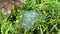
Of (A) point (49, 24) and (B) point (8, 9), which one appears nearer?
(B) point (8, 9)

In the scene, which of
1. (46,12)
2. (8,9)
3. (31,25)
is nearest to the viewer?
(8,9)

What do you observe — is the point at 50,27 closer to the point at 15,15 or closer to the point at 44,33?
the point at 44,33

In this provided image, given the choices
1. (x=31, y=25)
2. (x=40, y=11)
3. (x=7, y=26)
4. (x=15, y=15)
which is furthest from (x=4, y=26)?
(x=40, y=11)

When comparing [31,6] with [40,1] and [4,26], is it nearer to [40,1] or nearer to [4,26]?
[40,1]

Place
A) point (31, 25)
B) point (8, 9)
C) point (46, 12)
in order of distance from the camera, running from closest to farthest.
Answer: point (8, 9)
point (31, 25)
point (46, 12)

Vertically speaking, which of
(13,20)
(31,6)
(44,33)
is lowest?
(44,33)

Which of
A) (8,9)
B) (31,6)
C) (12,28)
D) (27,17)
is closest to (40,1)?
(31,6)

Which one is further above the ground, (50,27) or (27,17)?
(27,17)
